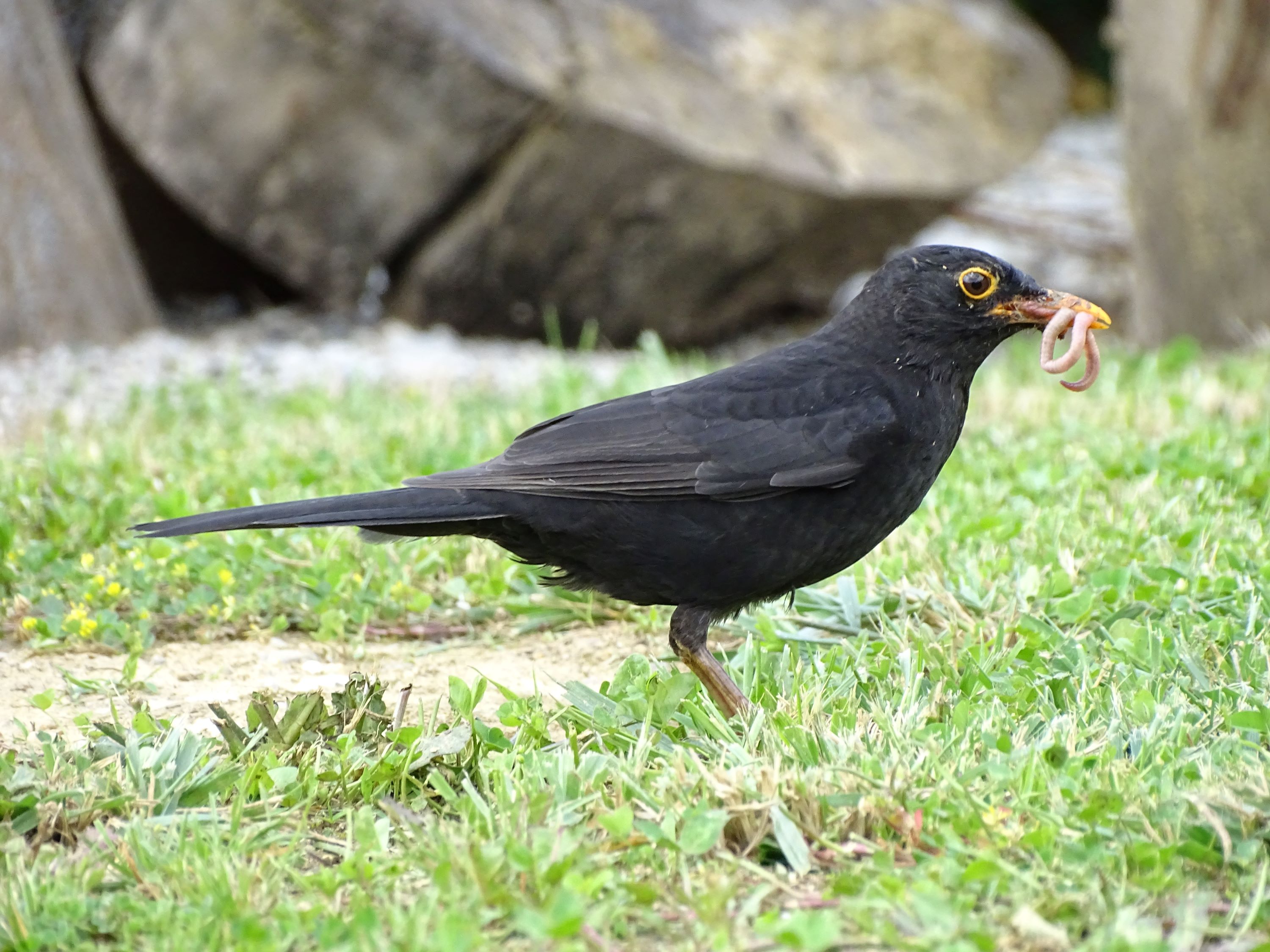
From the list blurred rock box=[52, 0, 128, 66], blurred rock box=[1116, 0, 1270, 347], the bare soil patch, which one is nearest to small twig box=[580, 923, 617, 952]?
the bare soil patch

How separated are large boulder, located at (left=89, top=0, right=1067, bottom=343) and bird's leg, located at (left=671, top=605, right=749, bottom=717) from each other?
392 centimetres

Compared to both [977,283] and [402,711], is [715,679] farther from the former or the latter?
[977,283]

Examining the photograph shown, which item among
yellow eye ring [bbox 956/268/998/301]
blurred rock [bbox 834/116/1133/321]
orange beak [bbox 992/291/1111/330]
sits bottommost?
blurred rock [bbox 834/116/1133/321]

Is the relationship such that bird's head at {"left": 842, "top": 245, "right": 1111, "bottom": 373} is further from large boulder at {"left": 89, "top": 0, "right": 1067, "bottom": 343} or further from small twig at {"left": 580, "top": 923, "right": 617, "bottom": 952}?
large boulder at {"left": 89, "top": 0, "right": 1067, "bottom": 343}

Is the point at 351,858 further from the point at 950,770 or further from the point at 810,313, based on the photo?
the point at 810,313

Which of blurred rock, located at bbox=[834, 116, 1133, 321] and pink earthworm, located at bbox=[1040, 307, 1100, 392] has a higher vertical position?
pink earthworm, located at bbox=[1040, 307, 1100, 392]

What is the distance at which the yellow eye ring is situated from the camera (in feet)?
10.4

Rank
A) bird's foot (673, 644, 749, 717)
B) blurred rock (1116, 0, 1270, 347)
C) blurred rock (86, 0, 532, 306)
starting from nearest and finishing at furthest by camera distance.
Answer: bird's foot (673, 644, 749, 717) → blurred rock (86, 0, 532, 306) → blurred rock (1116, 0, 1270, 347)

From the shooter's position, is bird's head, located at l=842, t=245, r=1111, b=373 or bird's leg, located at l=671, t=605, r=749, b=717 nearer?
bird's leg, located at l=671, t=605, r=749, b=717

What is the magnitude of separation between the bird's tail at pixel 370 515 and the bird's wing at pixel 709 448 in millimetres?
39

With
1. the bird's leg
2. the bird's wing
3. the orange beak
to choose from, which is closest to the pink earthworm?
the orange beak

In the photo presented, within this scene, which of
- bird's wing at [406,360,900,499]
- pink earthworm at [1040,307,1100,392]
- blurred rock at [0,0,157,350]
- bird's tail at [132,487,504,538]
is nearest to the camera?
bird's tail at [132,487,504,538]

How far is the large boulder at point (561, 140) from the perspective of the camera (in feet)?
21.1

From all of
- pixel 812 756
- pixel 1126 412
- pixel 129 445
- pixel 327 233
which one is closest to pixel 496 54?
pixel 327 233
